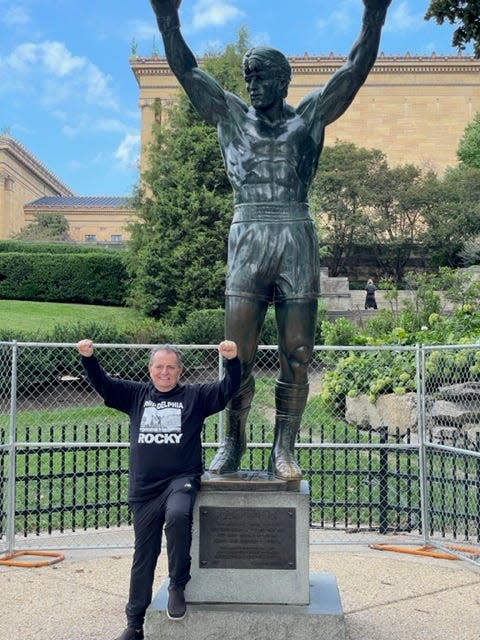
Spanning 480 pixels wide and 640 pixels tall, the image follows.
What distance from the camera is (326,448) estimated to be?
6.39 meters

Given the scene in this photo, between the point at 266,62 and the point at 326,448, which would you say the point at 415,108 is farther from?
the point at 266,62

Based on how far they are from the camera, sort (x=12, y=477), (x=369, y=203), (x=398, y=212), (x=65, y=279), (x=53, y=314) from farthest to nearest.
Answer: (x=398, y=212)
(x=369, y=203)
(x=65, y=279)
(x=53, y=314)
(x=12, y=477)

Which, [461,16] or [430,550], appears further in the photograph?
[461,16]

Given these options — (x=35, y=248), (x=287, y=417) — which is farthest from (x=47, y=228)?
(x=287, y=417)

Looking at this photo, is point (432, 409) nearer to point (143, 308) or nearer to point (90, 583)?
point (90, 583)

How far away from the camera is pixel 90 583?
200 inches

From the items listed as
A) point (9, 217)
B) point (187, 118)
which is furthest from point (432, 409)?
point (9, 217)

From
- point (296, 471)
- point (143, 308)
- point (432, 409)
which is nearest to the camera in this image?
point (296, 471)

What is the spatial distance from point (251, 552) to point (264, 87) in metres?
2.70

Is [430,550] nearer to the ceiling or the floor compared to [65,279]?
nearer to the floor

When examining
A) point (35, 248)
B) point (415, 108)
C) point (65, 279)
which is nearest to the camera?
point (65, 279)

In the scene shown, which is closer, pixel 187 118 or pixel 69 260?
pixel 187 118

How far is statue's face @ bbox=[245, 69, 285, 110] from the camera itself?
4004 millimetres

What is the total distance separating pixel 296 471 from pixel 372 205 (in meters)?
29.1
